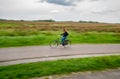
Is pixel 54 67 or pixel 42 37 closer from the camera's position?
pixel 54 67

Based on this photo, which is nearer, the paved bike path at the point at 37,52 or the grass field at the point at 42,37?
the paved bike path at the point at 37,52

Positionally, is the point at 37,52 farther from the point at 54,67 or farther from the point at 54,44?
the point at 54,67

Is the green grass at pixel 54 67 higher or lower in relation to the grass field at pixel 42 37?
higher

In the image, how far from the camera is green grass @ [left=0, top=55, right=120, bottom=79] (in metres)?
10.5

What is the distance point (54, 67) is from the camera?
1166 centimetres

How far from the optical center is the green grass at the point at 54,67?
10.5 m

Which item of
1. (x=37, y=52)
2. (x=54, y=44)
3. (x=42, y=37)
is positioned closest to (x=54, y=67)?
(x=37, y=52)

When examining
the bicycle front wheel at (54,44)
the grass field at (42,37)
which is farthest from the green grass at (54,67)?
the grass field at (42,37)

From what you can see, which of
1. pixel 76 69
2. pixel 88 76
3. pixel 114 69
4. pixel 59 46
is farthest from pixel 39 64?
pixel 59 46

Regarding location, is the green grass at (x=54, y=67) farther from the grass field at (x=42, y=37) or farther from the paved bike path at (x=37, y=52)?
the grass field at (x=42, y=37)

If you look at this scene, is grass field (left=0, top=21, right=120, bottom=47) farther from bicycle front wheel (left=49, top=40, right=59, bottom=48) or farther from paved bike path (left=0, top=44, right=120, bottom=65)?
paved bike path (left=0, top=44, right=120, bottom=65)

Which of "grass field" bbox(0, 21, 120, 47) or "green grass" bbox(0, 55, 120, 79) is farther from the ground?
"green grass" bbox(0, 55, 120, 79)

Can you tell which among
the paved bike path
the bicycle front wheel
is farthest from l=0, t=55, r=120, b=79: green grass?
the bicycle front wheel

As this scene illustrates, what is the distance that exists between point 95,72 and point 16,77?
13.2 feet
